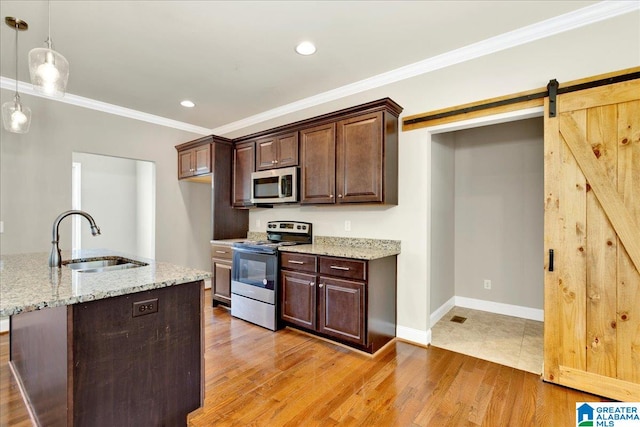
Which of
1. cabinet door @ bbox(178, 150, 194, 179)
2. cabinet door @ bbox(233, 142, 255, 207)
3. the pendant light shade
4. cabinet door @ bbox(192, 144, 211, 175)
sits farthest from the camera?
cabinet door @ bbox(178, 150, 194, 179)

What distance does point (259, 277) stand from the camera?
3.48 m

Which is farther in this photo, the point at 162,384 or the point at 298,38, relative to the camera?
the point at 298,38

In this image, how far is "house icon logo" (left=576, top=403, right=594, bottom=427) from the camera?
1.85 m

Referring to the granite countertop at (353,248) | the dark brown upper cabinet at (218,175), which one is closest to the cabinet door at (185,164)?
the dark brown upper cabinet at (218,175)

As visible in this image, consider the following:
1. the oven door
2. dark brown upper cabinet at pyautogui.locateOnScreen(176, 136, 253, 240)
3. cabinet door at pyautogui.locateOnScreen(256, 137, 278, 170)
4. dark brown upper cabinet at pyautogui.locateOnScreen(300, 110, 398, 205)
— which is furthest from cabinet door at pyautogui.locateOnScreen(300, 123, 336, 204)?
dark brown upper cabinet at pyautogui.locateOnScreen(176, 136, 253, 240)

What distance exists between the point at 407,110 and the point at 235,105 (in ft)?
7.68

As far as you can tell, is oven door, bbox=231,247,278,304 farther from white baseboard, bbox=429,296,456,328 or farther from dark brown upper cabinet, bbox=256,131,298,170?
white baseboard, bbox=429,296,456,328

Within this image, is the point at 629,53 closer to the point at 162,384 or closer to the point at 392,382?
the point at 392,382

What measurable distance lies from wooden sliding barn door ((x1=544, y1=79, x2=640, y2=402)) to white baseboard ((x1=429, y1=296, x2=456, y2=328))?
129 cm

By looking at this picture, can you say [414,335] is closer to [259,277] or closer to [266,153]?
[259,277]

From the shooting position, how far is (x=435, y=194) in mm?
3379

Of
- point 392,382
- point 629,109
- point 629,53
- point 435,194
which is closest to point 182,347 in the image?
point 392,382

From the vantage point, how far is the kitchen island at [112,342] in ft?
4.17

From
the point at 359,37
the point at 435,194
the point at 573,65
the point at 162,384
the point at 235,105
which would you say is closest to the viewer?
the point at 162,384
